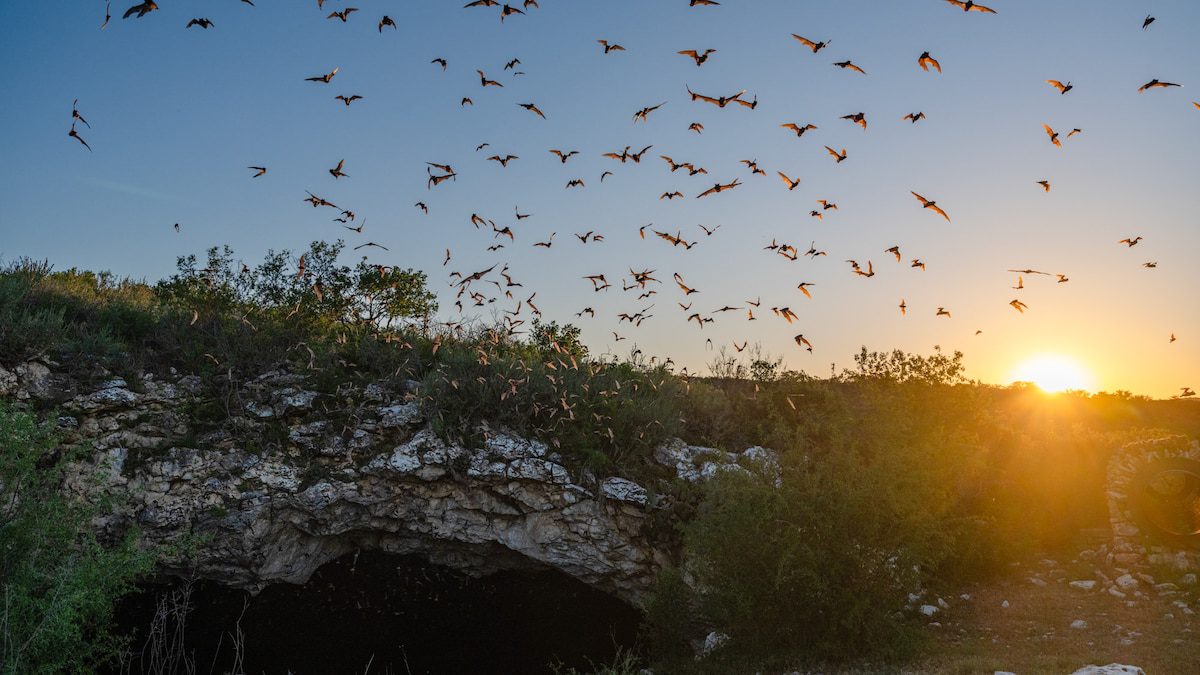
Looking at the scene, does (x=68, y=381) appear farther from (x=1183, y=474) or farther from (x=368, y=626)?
(x=1183, y=474)

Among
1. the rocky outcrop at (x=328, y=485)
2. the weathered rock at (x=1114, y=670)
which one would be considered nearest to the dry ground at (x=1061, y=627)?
the weathered rock at (x=1114, y=670)

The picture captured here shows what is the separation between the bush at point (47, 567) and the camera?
28.6 ft

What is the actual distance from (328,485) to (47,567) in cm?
447

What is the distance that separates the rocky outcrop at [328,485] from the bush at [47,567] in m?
1.90

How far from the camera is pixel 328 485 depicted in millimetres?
13688

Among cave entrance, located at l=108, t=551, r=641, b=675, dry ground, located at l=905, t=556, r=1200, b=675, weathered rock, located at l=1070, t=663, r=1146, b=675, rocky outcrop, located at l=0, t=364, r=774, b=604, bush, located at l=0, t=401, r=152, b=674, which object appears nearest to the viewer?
weathered rock, located at l=1070, t=663, r=1146, b=675

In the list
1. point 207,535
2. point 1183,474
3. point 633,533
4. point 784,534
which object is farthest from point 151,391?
point 1183,474

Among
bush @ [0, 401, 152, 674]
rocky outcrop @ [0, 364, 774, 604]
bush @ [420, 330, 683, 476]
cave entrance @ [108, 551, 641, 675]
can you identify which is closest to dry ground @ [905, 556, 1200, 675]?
rocky outcrop @ [0, 364, 774, 604]

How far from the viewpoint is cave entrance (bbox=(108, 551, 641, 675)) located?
13.5 m

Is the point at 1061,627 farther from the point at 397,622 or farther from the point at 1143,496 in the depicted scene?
the point at 397,622

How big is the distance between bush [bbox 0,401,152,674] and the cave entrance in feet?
8.22

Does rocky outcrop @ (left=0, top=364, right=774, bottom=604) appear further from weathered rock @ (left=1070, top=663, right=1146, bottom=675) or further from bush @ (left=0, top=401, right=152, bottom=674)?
weathered rock @ (left=1070, top=663, right=1146, bottom=675)

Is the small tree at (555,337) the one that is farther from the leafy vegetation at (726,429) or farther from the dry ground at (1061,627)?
the dry ground at (1061,627)

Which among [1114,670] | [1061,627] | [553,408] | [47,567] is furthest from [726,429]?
[47,567]
